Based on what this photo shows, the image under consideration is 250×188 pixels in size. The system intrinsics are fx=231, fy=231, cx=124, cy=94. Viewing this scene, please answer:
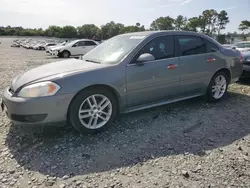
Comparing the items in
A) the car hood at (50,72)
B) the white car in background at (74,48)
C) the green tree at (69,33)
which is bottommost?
the car hood at (50,72)

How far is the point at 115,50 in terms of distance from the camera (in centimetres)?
396

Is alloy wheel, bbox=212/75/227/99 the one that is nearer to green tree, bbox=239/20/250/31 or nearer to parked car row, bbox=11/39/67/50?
parked car row, bbox=11/39/67/50

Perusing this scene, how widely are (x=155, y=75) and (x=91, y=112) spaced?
1.23 metres

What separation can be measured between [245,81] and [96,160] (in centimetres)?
585

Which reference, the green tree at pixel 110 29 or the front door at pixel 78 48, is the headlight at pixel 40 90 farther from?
the green tree at pixel 110 29

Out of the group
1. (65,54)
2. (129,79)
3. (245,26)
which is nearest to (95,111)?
(129,79)

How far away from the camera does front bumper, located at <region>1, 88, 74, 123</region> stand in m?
2.93

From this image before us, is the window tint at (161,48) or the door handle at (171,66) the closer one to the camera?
the window tint at (161,48)

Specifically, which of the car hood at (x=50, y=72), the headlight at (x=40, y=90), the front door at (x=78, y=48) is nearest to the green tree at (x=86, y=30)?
the front door at (x=78, y=48)

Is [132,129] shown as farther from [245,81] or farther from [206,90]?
[245,81]

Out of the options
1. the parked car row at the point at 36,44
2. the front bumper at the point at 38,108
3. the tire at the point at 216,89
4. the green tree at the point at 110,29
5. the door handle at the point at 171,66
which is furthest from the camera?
the green tree at the point at 110,29

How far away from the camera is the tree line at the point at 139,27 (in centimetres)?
6725

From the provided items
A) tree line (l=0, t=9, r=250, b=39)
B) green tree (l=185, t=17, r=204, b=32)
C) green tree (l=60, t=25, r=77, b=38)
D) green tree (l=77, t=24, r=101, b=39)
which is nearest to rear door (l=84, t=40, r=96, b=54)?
tree line (l=0, t=9, r=250, b=39)

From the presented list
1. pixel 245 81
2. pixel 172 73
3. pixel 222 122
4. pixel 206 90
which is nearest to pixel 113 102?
pixel 172 73
